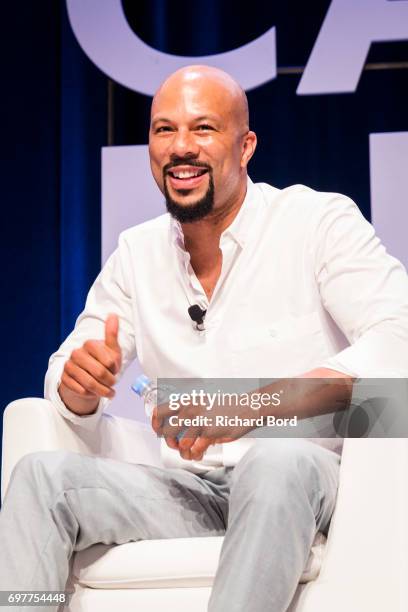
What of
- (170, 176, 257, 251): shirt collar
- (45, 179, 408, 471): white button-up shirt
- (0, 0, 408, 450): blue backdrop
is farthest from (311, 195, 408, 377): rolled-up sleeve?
(0, 0, 408, 450): blue backdrop

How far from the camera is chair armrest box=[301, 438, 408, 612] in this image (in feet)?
4.67

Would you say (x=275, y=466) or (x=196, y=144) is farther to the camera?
(x=196, y=144)

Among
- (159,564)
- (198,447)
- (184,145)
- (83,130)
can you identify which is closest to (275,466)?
(198,447)

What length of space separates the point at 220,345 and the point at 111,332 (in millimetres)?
345

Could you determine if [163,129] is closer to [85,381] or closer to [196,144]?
[196,144]

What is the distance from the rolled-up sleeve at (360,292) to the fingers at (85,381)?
0.38 metres

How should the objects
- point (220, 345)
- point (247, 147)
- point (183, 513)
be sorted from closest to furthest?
point (183, 513), point (220, 345), point (247, 147)

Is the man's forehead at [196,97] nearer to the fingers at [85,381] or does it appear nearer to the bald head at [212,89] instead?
the bald head at [212,89]

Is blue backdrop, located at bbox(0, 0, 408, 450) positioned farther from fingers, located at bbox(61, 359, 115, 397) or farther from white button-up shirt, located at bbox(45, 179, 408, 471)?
fingers, located at bbox(61, 359, 115, 397)

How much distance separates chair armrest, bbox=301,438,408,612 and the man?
5 centimetres

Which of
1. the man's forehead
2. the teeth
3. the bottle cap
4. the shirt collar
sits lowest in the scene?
the bottle cap

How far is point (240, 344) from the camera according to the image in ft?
6.14

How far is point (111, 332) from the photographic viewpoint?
160 cm

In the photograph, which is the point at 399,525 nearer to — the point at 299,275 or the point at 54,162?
the point at 299,275
